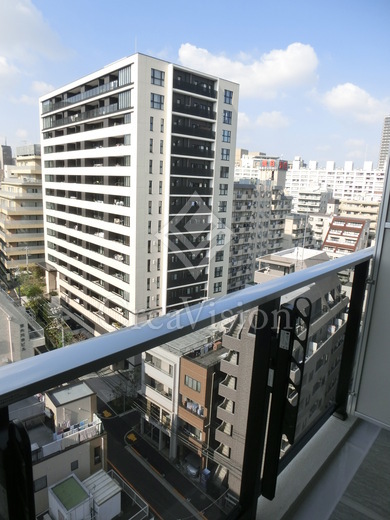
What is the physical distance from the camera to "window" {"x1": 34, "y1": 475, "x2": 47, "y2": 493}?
42cm

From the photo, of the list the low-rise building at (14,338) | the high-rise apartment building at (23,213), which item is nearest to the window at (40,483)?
the low-rise building at (14,338)

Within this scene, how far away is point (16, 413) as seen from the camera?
0.37m

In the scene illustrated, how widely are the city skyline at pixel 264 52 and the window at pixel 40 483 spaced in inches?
86.6

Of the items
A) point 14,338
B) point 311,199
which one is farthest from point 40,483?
point 311,199

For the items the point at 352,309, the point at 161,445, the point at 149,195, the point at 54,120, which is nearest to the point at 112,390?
the point at 161,445

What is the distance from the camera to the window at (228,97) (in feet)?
41.5

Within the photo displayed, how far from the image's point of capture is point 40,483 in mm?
441

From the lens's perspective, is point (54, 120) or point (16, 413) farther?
point (54, 120)

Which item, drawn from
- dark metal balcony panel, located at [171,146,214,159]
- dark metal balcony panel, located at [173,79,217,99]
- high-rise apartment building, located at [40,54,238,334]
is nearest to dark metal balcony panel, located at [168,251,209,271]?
high-rise apartment building, located at [40,54,238,334]

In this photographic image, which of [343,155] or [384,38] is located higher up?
[384,38]

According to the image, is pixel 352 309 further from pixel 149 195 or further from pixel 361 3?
pixel 149 195

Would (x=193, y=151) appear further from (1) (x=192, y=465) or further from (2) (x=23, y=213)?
(1) (x=192, y=465)

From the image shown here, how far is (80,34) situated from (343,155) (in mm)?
4455

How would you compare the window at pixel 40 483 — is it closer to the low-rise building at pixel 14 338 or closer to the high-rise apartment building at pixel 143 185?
the low-rise building at pixel 14 338
